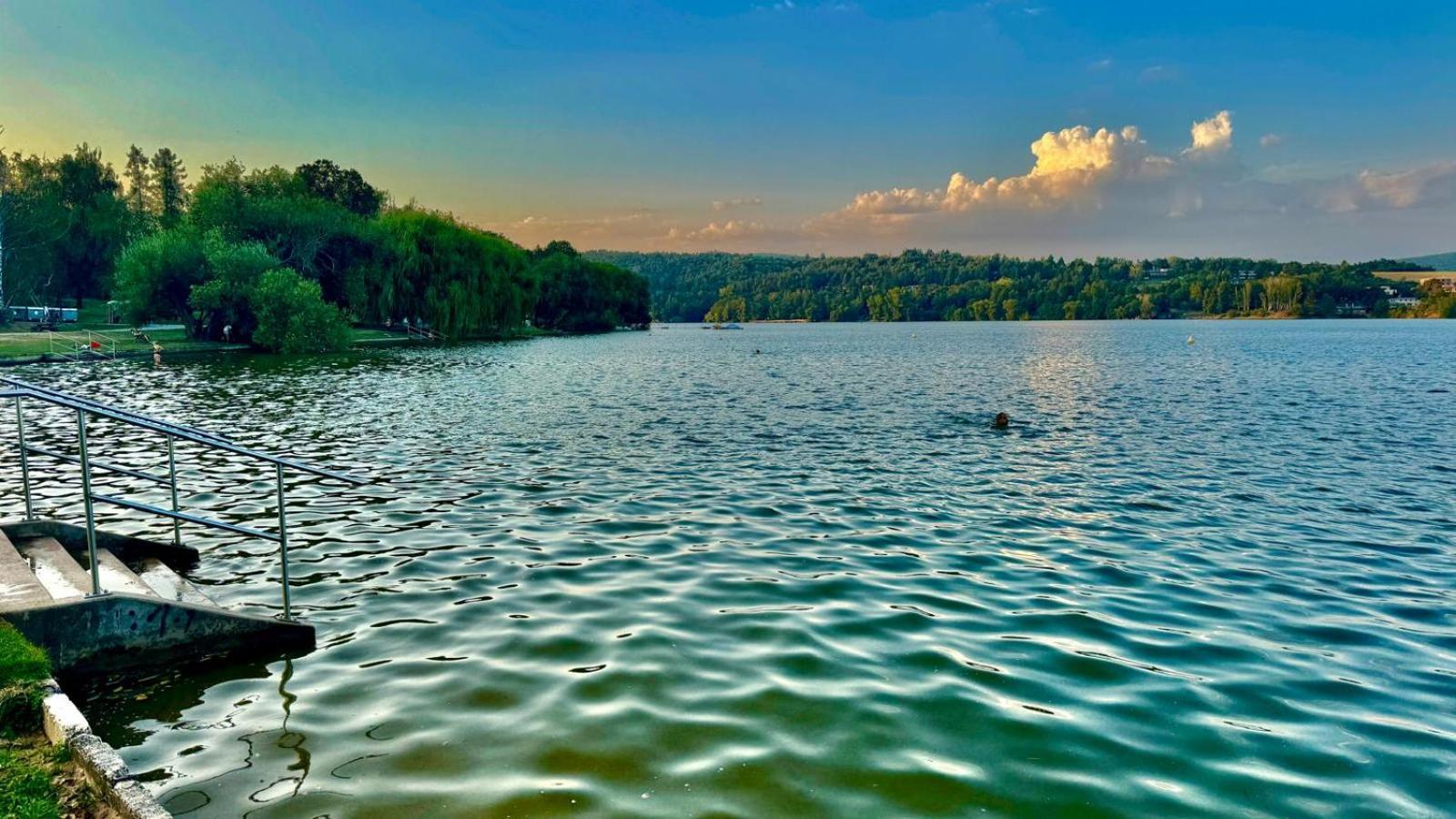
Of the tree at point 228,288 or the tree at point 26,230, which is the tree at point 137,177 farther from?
the tree at point 228,288

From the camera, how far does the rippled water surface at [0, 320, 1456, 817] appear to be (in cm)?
602

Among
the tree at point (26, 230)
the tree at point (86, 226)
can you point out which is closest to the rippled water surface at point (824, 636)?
the tree at point (26, 230)

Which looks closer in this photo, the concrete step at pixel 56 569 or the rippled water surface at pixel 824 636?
the rippled water surface at pixel 824 636

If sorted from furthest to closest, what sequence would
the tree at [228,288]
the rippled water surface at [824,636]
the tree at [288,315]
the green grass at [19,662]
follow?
the tree at [228,288] < the tree at [288,315] < the rippled water surface at [824,636] < the green grass at [19,662]

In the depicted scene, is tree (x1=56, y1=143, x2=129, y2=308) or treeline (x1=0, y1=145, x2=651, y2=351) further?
tree (x1=56, y1=143, x2=129, y2=308)

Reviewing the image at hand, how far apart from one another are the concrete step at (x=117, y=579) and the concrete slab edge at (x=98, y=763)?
2230 mm

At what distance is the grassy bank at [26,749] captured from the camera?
4574 millimetres

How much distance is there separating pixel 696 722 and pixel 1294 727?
4974mm

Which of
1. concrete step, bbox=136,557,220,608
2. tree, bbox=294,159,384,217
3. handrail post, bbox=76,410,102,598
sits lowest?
concrete step, bbox=136,557,220,608

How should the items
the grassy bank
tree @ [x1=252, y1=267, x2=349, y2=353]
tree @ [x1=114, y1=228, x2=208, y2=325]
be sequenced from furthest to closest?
tree @ [x1=114, y1=228, x2=208, y2=325]
tree @ [x1=252, y1=267, x2=349, y2=353]
the grassy bank

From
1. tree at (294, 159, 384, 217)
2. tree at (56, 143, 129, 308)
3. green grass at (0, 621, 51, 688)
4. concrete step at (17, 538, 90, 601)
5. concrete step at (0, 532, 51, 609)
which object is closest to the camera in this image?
green grass at (0, 621, 51, 688)

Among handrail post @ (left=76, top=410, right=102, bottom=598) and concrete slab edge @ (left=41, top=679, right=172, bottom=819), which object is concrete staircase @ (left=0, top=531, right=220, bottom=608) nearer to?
handrail post @ (left=76, top=410, right=102, bottom=598)

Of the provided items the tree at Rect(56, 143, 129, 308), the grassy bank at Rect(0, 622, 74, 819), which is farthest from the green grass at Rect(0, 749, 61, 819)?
A: the tree at Rect(56, 143, 129, 308)

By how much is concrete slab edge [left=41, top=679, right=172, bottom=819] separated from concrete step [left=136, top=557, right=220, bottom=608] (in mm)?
2649
